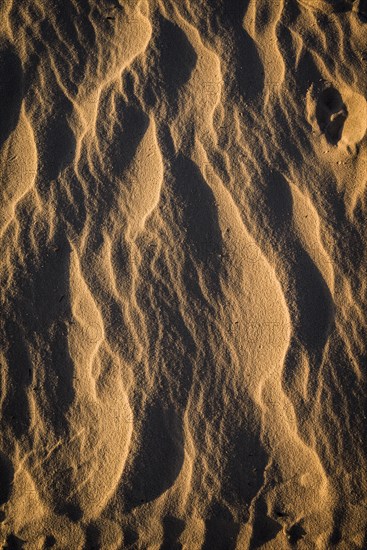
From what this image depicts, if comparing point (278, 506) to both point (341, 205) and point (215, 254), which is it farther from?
point (341, 205)

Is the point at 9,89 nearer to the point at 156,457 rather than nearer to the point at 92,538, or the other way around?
the point at 156,457

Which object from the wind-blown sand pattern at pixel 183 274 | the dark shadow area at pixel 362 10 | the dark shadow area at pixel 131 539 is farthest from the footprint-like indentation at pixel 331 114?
the dark shadow area at pixel 131 539

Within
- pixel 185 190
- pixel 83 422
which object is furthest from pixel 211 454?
pixel 185 190

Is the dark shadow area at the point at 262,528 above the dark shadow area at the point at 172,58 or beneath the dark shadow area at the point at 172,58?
beneath

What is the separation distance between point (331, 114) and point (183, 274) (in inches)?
54.0

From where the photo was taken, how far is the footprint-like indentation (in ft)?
7.05

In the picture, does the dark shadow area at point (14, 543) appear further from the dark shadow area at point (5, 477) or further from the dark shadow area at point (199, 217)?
the dark shadow area at point (199, 217)

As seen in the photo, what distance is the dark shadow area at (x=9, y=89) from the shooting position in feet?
7.18

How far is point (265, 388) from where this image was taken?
191cm

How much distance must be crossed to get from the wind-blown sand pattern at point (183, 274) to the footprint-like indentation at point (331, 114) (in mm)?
14

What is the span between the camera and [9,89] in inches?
87.8

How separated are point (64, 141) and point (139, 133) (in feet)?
1.53

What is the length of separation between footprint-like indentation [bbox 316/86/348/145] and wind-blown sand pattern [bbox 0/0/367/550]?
1 centimetres

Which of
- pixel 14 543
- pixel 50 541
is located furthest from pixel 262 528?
pixel 14 543
